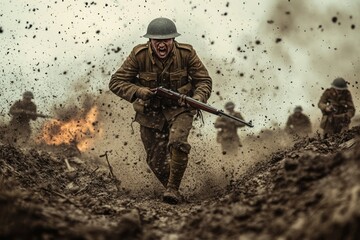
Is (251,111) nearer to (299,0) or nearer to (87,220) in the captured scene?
(299,0)

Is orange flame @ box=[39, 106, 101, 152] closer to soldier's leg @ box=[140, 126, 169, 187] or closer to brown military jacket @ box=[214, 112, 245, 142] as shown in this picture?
brown military jacket @ box=[214, 112, 245, 142]

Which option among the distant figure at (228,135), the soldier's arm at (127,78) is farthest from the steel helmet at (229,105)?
the soldier's arm at (127,78)

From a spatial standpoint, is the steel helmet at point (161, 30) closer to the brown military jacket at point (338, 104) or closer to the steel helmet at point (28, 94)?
the brown military jacket at point (338, 104)

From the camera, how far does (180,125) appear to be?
7387 millimetres

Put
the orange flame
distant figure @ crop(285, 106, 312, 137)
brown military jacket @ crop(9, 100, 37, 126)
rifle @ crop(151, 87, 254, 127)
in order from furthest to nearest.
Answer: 1. distant figure @ crop(285, 106, 312, 137)
2. brown military jacket @ crop(9, 100, 37, 126)
3. the orange flame
4. rifle @ crop(151, 87, 254, 127)

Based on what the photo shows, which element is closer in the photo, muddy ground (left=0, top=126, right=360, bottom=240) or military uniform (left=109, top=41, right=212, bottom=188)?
muddy ground (left=0, top=126, right=360, bottom=240)

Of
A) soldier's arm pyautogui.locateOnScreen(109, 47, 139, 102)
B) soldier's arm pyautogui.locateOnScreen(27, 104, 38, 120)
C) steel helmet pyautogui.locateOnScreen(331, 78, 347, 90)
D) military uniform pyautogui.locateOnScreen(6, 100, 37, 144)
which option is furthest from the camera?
soldier's arm pyautogui.locateOnScreen(27, 104, 38, 120)

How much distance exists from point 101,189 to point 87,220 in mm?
3466

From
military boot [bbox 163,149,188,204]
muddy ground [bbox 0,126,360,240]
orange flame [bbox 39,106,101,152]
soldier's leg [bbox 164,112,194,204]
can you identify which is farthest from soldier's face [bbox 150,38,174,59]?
orange flame [bbox 39,106,101,152]

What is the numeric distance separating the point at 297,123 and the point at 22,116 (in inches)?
259

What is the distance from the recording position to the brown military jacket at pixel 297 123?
1559 cm

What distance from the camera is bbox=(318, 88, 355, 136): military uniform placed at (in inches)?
489

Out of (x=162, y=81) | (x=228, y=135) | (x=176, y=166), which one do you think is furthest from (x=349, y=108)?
(x=176, y=166)

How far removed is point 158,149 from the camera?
8.10m
